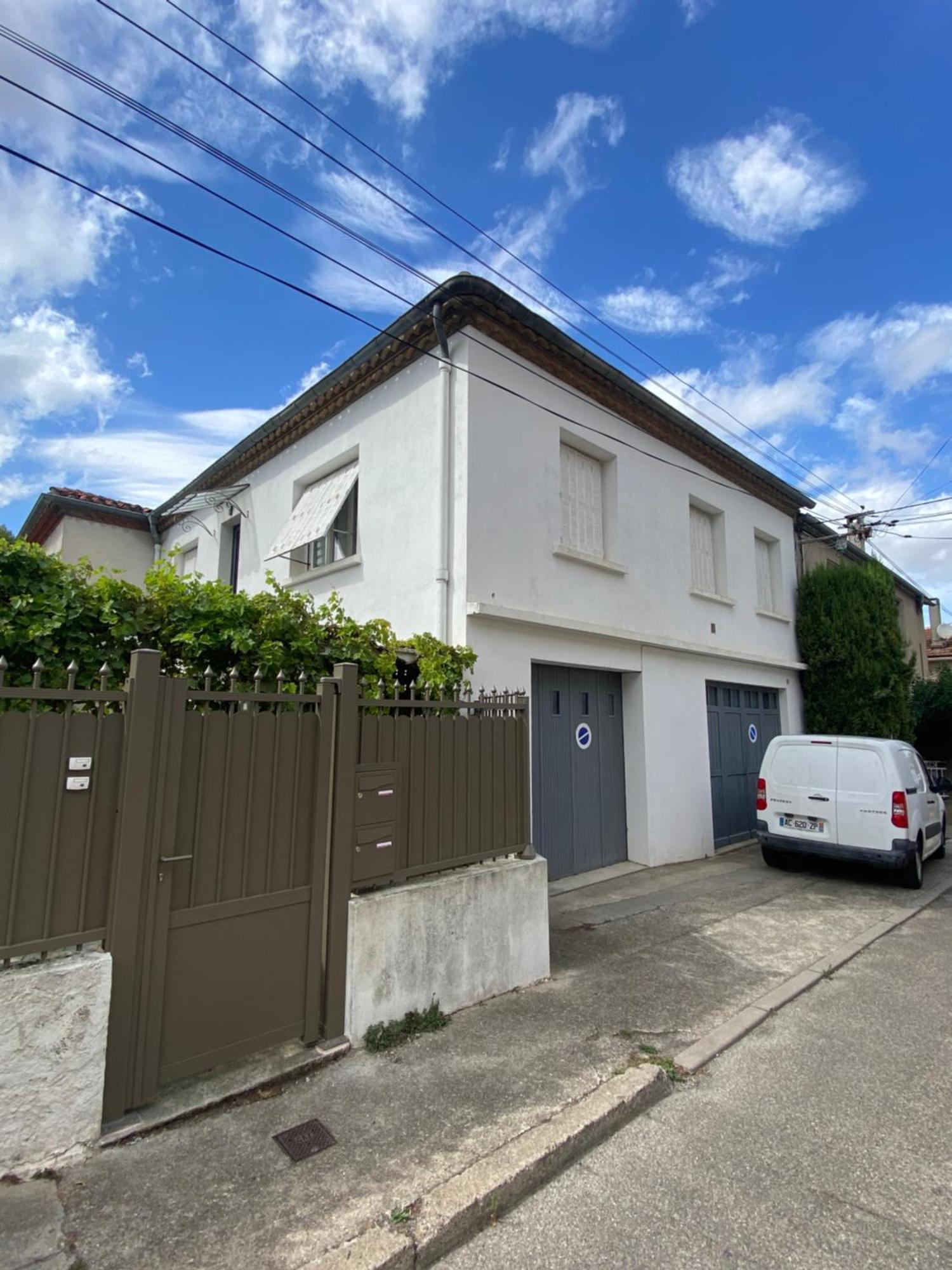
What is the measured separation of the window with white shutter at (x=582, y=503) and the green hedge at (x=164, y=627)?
418 cm

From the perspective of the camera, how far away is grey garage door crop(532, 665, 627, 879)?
7680 millimetres

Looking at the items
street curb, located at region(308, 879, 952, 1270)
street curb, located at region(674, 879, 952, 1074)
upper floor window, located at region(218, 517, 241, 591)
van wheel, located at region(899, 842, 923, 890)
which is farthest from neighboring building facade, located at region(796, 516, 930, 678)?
street curb, located at region(308, 879, 952, 1270)

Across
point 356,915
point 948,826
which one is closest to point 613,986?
point 356,915

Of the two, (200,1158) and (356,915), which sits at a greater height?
(356,915)

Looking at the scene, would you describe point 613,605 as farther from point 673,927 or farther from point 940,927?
point 940,927

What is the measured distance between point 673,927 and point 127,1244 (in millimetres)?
5043

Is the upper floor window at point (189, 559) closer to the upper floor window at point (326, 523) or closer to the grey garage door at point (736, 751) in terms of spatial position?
the upper floor window at point (326, 523)

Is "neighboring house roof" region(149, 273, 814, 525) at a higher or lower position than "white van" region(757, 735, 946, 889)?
higher

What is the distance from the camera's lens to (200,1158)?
2.81m

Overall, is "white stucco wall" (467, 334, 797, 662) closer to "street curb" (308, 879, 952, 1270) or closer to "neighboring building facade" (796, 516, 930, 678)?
"neighboring building facade" (796, 516, 930, 678)

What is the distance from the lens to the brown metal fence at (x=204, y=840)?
113 inches

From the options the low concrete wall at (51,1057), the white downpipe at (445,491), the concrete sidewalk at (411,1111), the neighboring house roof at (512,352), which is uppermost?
the neighboring house roof at (512,352)

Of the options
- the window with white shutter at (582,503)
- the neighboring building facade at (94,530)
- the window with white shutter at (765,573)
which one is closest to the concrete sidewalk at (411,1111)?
the window with white shutter at (582,503)

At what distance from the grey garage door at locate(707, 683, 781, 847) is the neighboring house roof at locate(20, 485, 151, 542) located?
39.7 ft
